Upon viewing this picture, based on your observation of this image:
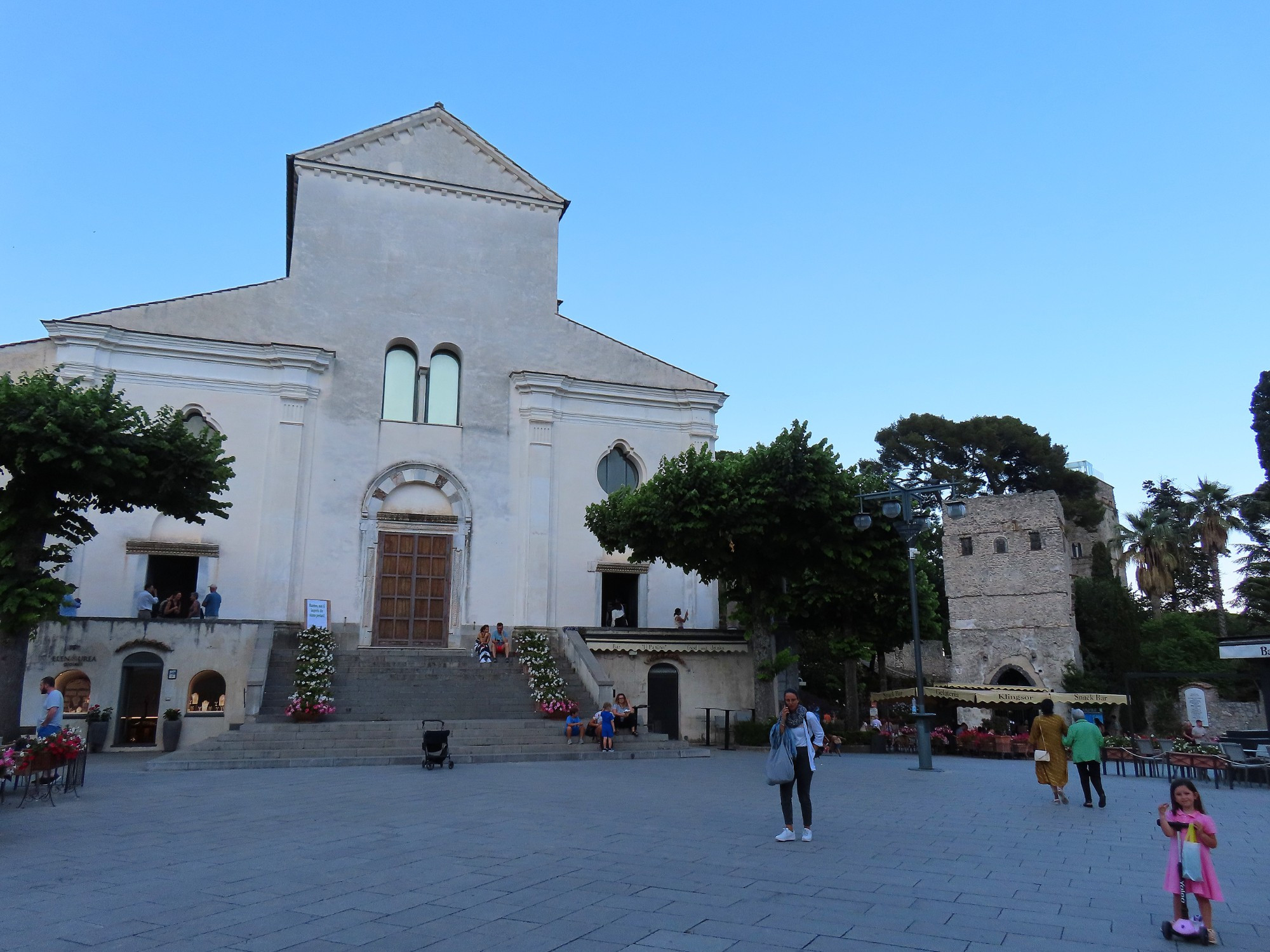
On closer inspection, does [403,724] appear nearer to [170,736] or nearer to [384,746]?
[384,746]

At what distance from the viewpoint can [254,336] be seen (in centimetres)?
2712

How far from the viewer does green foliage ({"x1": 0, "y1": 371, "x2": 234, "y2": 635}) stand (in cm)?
1686

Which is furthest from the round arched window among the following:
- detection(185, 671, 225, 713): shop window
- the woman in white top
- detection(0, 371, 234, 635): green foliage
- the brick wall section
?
the brick wall section

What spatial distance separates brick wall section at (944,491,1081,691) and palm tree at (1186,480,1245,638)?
10.2m

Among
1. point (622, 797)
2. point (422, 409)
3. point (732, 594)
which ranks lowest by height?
point (622, 797)

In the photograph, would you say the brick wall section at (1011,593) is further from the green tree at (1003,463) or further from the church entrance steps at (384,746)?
the church entrance steps at (384,746)

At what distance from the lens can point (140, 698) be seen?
22.3 m

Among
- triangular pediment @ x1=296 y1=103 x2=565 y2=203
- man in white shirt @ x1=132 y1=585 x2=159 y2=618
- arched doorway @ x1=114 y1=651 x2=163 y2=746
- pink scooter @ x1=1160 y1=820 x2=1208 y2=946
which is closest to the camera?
pink scooter @ x1=1160 y1=820 x2=1208 y2=946

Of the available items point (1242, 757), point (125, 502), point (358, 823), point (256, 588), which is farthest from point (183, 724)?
point (1242, 757)

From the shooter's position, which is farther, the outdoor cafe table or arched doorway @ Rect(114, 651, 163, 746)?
the outdoor cafe table

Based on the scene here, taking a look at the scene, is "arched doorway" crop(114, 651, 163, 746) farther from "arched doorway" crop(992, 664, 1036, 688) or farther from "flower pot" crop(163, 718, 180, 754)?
"arched doorway" crop(992, 664, 1036, 688)

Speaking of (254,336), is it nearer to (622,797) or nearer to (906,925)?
(622,797)

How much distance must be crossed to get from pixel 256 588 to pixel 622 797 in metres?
16.0

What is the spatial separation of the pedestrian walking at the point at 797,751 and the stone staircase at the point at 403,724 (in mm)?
9546
